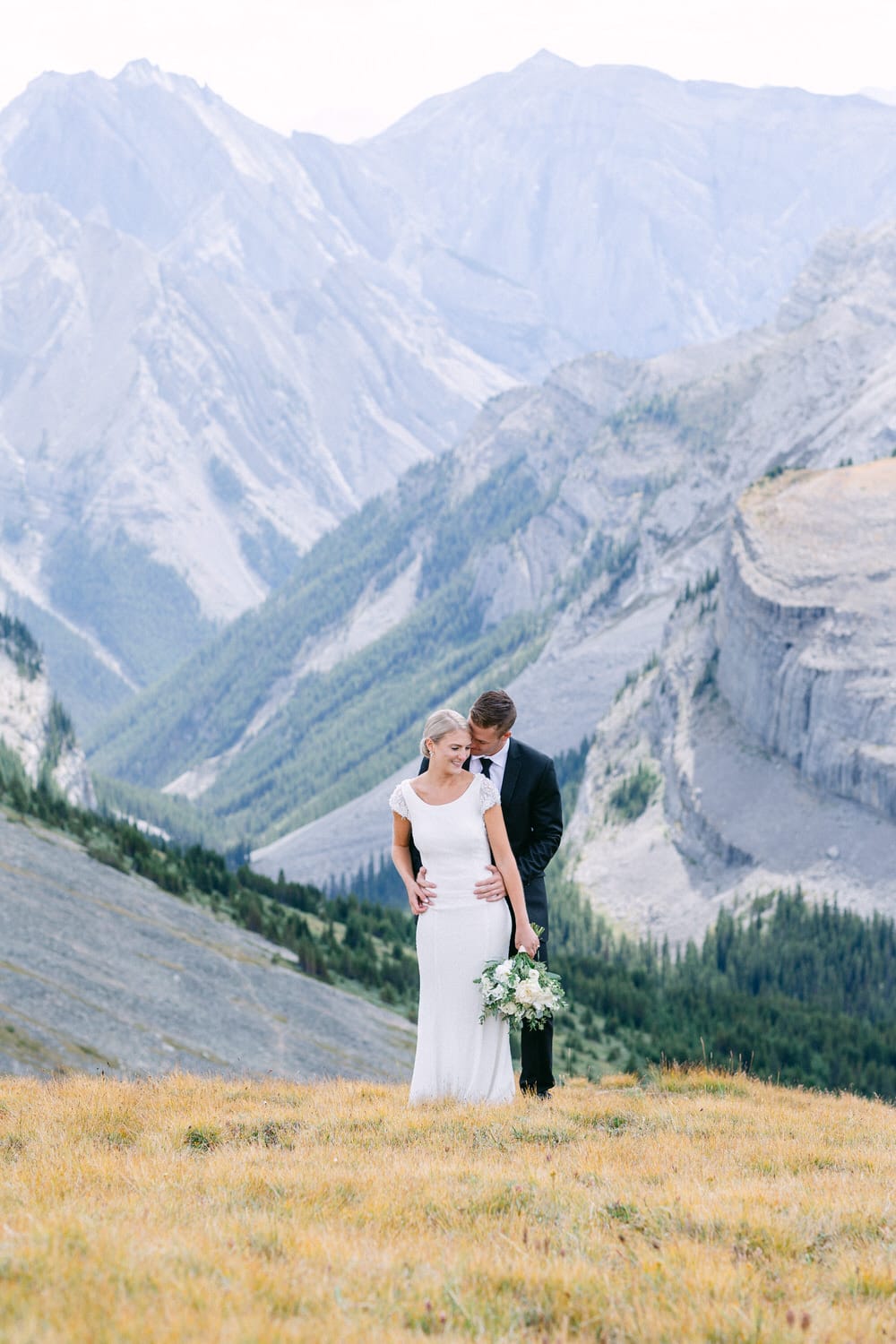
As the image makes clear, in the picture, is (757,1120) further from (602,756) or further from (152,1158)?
(602,756)

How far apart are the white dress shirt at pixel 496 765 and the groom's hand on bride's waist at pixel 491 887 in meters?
0.93

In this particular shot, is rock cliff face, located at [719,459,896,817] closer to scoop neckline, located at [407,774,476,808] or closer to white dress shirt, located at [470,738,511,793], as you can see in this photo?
white dress shirt, located at [470,738,511,793]

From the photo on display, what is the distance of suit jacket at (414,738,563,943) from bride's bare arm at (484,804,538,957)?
0.88ft

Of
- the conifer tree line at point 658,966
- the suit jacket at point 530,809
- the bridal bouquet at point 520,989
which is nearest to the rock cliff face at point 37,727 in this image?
the conifer tree line at point 658,966

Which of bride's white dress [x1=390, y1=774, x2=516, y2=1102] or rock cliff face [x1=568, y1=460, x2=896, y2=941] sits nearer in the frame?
bride's white dress [x1=390, y1=774, x2=516, y2=1102]

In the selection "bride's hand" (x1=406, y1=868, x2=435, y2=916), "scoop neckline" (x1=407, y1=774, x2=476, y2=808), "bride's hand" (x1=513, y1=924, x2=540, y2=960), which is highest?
"scoop neckline" (x1=407, y1=774, x2=476, y2=808)

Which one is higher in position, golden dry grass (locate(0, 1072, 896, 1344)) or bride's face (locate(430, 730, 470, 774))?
bride's face (locate(430, 730, 470, 774))

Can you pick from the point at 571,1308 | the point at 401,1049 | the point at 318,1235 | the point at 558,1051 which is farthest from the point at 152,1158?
the point at 558,1051

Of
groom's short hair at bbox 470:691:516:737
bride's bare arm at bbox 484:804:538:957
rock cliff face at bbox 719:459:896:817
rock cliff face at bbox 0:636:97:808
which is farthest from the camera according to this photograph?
rock cliff face at bbox 0:636:97:808

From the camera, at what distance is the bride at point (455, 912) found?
14.6m

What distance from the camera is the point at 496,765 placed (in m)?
15.1

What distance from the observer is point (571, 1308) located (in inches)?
314

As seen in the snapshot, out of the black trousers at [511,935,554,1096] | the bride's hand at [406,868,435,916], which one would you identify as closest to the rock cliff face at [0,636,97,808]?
the black trousers at [511,935,554,1096]

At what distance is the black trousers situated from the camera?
53.0ft
